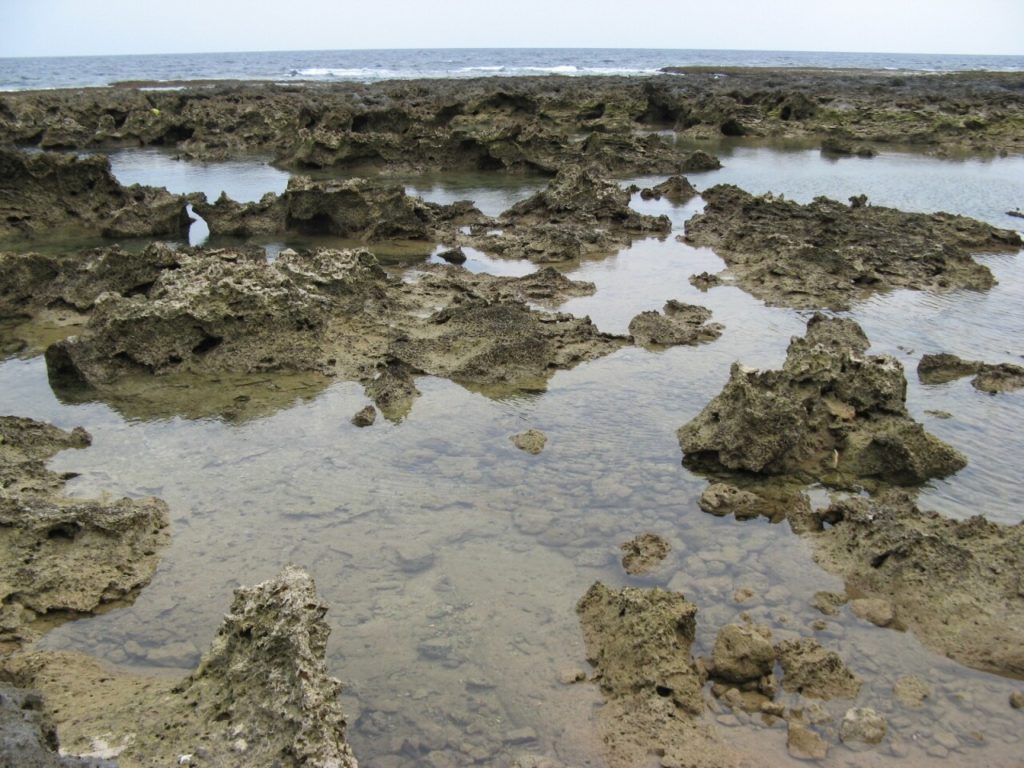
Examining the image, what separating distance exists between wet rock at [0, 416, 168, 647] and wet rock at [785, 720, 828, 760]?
400cm

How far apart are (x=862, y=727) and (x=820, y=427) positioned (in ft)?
10.6

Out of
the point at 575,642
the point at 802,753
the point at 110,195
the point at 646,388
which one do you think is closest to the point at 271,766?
the point at 575,642

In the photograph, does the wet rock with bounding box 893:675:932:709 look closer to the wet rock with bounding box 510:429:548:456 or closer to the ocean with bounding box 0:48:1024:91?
the wet rock with bounding box 510:429:548:456

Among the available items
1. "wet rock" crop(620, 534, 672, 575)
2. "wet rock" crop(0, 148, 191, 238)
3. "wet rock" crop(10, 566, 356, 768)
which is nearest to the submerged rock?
"wet rock" crop(0, 148, 191, 238)

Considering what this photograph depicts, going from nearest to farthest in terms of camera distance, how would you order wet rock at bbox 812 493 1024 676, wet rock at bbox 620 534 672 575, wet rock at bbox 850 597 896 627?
wet rock at bbox 812 493 1024 676, wet rock at bbox 850 597 896 627, wet rock at bbox 620 534 672 575

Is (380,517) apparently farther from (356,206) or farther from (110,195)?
(110,195)

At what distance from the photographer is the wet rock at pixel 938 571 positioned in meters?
4.70

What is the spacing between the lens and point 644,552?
18.1 ft

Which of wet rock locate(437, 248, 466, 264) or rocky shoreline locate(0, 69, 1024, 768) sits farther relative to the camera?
wet rock locate(437, 248, 466, 264)

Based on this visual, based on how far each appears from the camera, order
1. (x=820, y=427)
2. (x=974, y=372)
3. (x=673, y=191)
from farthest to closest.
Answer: (x=673, y=191) < (x=974, y=372) < (x=820, y=427)

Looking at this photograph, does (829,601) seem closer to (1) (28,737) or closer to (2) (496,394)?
(2) (496,394)

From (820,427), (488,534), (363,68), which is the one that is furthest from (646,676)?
(363,68)

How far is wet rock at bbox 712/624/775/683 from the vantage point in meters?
4.41

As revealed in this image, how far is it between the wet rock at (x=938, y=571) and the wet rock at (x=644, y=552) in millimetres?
1061
